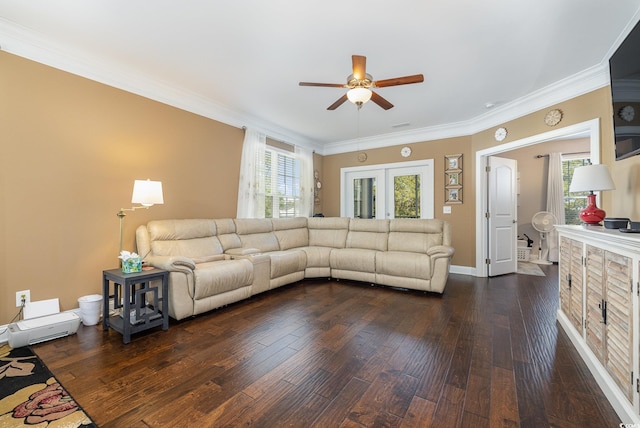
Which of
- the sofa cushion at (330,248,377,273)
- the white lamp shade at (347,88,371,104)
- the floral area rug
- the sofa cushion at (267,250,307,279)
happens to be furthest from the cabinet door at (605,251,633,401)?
the sofa cushion at (267,250,307,279)

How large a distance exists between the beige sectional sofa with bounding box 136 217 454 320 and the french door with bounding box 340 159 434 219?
114 cm

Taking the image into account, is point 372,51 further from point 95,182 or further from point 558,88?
point 95,182

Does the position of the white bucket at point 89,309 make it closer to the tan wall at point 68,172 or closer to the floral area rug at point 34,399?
the tan wall at point 68,172

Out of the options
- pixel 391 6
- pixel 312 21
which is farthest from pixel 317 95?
pixel 391 6

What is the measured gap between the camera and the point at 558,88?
3.32 meters

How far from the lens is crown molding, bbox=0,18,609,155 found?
247cm

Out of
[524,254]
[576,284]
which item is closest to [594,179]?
[576,284]

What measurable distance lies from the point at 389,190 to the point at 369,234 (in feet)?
4.88

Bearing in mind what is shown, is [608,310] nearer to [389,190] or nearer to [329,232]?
[329,232]

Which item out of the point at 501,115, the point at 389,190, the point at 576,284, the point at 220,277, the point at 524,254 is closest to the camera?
the point at 576,284

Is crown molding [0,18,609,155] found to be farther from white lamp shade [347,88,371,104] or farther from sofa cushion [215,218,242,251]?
white lamp shade [347,88,371,104]

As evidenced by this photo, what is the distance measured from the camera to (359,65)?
231 cm

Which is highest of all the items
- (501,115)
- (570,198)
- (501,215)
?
(501,115)

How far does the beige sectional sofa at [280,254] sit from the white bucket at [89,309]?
56 cm
